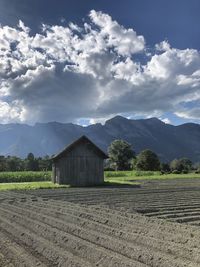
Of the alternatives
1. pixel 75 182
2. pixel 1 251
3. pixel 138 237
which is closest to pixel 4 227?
pixel 1 251

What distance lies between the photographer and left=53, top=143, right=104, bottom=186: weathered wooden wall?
44062 mm

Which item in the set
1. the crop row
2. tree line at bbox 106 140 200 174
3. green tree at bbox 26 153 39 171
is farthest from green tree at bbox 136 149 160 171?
the crop row

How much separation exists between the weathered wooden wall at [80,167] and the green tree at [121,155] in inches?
2484

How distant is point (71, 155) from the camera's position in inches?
1751

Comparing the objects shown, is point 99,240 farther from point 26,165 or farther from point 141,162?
point 141,162

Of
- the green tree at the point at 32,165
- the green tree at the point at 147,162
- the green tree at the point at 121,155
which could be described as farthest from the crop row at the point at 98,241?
the green tree at the point at 121,155

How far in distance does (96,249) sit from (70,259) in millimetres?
926

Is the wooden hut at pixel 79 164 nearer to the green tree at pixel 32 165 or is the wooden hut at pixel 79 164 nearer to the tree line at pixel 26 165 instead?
the tree line at pixel 26 165

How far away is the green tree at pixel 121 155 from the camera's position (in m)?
110

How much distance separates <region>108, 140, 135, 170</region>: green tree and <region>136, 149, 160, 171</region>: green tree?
16.4 m

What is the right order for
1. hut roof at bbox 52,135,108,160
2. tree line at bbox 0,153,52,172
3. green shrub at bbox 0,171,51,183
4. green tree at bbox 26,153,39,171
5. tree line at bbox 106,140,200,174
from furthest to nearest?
tree line at bbox 106,140,200,174
green tree at bbox 26,153,39,171
tree line at bbox 0,153,52,172
green shrub at bbox 0,171,51,183
hut roof at bbox 52,135,108,160

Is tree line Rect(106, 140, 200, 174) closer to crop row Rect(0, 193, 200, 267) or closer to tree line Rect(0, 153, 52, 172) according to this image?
tree line Rect(0, 153, 52, 172)

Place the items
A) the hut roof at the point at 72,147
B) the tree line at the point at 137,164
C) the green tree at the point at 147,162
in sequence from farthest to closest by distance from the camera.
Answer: the green tree at the point at 147,162, the tree line at the point at 137,164, the hut roof at the point at 72,147

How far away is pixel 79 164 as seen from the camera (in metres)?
44.7
